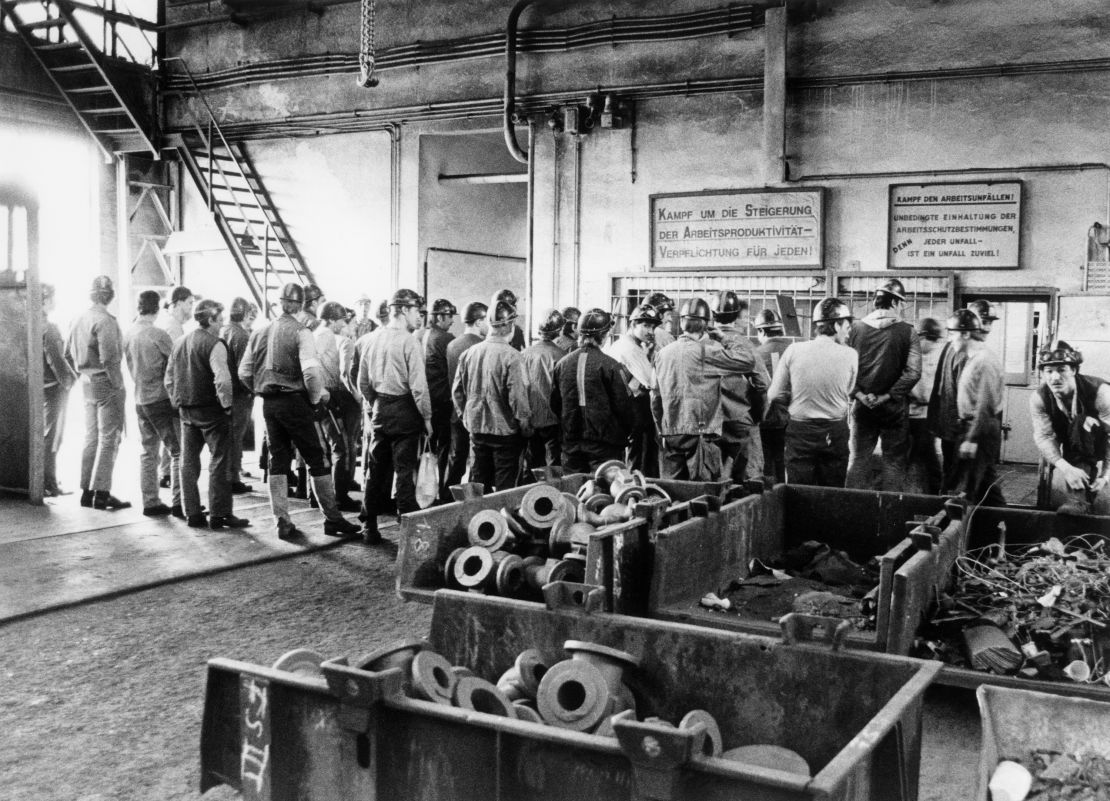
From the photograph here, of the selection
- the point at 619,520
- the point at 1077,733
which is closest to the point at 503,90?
the point at 619,520

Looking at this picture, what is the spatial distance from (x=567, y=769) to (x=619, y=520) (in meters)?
3.56

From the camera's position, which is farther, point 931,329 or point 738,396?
point 931,329

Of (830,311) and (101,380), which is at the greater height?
(830,311)


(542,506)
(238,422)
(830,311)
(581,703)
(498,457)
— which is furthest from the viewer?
(238,422)

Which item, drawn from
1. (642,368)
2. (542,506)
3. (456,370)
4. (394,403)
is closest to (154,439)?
(394,403)

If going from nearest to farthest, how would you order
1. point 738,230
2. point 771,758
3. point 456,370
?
point 771,758, point 456,370, point 738,230

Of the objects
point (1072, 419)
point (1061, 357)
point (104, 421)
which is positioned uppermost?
point (1061, 357)

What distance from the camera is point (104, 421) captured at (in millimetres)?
9742

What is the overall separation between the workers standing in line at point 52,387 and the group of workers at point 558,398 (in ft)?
2.21

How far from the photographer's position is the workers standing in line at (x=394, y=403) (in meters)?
8.80

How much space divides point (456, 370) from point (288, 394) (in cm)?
142

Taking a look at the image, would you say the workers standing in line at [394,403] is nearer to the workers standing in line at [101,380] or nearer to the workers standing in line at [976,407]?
the workers standing in line at [101,380]

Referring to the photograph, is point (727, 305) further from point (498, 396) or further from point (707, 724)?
point (707, 724)

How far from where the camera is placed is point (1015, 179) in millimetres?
11180
